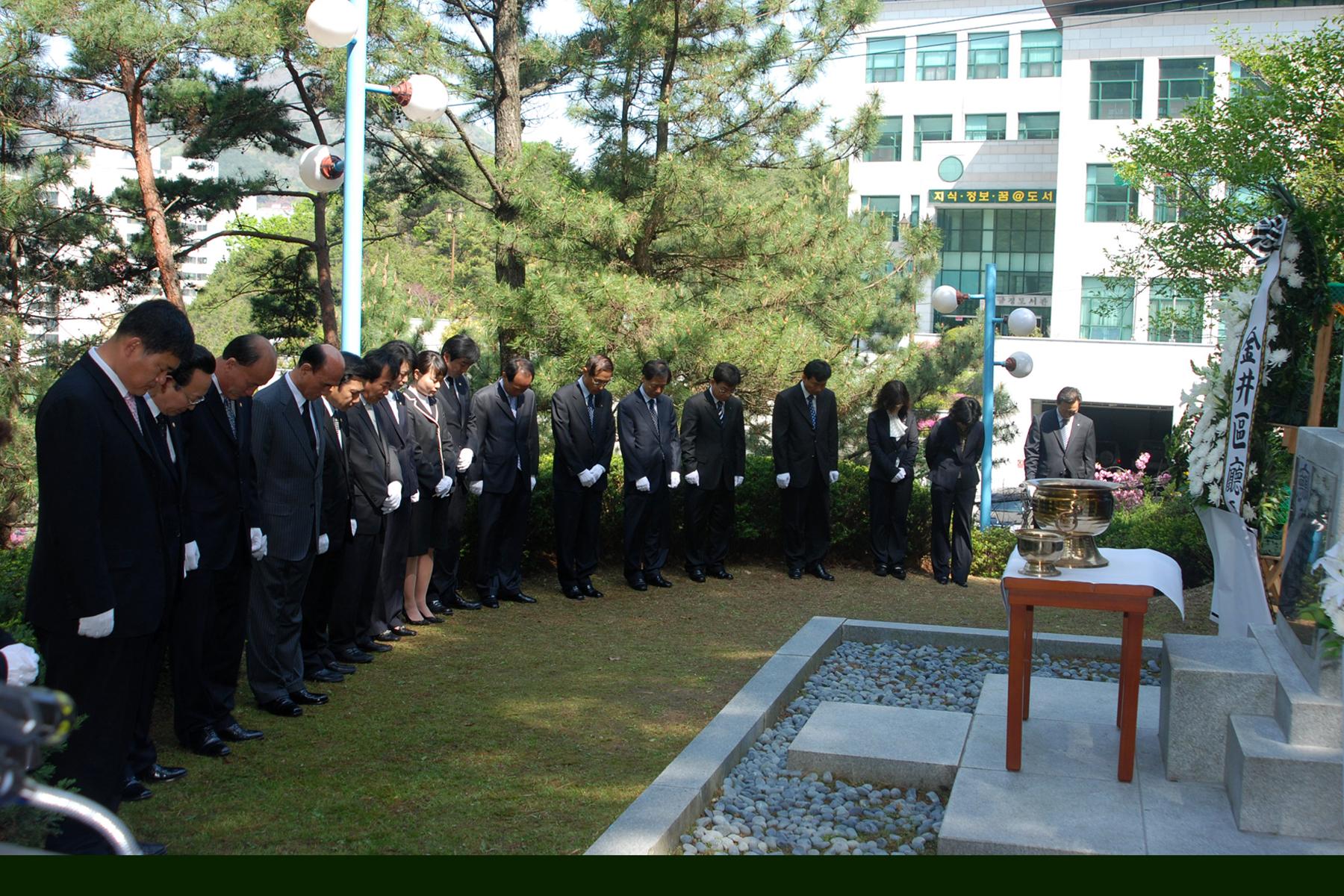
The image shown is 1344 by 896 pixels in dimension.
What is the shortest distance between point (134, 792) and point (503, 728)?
176 cm

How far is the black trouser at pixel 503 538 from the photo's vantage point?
28.5ft

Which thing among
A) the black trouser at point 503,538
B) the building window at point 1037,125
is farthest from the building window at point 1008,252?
the black trouser at point 503,538

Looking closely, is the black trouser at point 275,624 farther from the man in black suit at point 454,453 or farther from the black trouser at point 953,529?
the black trouser at point 953,529

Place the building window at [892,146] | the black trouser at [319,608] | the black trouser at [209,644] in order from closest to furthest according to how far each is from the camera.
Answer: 1. the black trouser at [209,644]
2. the black trouser at [319,608]
3. the building window at [892,146]

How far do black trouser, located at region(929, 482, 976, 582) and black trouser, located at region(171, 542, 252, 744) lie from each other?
646 cm

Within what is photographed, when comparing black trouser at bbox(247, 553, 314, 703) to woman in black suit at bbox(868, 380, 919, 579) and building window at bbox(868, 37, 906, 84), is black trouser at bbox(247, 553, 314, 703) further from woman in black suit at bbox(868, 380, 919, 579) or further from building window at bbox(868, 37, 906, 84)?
building window at bbox(868, 37, 906, 84)

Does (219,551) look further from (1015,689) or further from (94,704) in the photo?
(1015,689)

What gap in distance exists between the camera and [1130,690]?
182 inches

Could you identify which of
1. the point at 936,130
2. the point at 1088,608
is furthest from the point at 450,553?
the point at 936,130

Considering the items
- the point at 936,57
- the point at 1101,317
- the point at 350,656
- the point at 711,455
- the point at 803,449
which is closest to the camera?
the point at 350,656

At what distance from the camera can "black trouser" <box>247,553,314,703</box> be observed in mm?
5695

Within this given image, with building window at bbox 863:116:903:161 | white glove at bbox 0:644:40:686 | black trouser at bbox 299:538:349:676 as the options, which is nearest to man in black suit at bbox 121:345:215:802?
white glove at bbox 0:644:40:686

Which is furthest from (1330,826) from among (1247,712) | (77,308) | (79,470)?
(77,308)

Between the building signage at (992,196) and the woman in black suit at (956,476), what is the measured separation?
36584 mm
